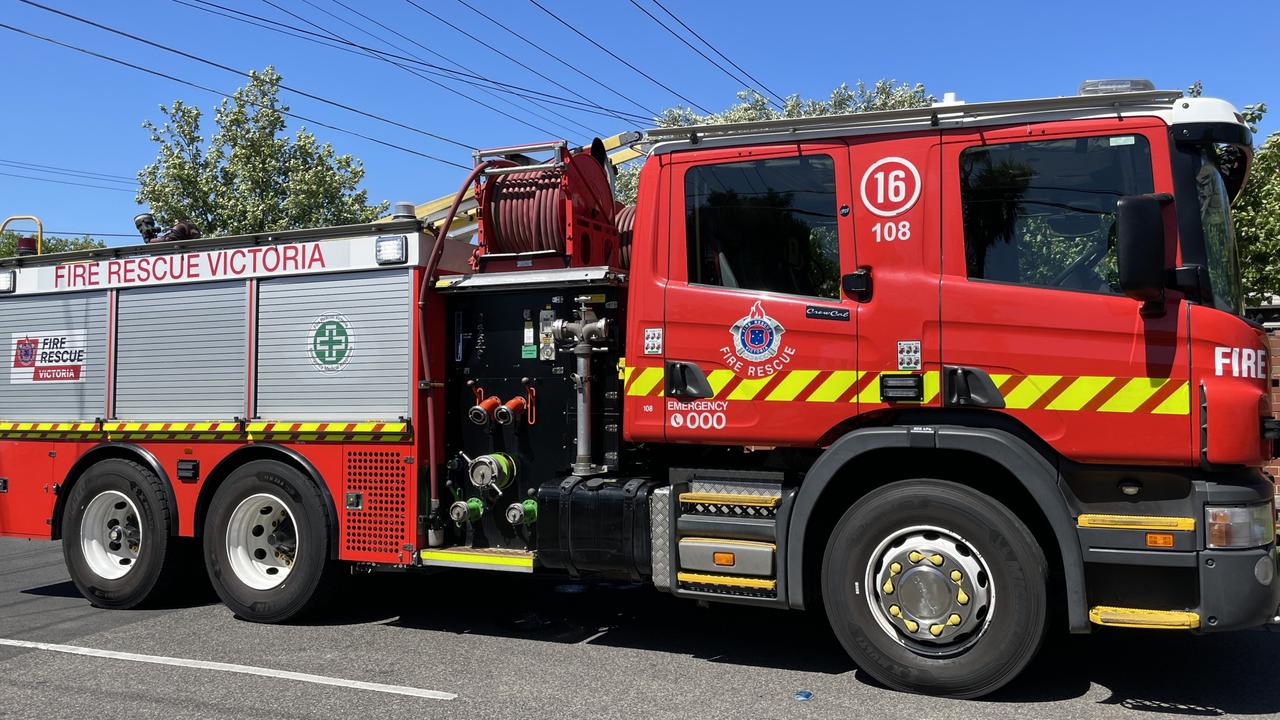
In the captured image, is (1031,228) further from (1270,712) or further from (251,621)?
(251,621)

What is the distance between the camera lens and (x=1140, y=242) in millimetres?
4559

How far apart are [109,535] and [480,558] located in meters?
3.43

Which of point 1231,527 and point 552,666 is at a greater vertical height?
point 1231,527

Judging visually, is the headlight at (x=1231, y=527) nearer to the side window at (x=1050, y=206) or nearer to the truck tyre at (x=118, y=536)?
the side window at (x=1050, y=206)

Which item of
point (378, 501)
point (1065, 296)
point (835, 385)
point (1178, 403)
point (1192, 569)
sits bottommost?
point (1192, 569)

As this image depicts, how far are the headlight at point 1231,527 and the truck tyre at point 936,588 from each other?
754mm

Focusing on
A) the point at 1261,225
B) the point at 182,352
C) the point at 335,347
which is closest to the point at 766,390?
the point at 335,347

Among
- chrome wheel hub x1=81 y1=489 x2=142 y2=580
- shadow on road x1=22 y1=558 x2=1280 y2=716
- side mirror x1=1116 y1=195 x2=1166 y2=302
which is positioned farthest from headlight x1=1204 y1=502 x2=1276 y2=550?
chrome wheel hub x1=81 y1=489 x2=142 y2=580

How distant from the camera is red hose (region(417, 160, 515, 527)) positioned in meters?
6.61

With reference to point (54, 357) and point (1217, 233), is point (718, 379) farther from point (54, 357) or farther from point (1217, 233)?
point (54, 357)

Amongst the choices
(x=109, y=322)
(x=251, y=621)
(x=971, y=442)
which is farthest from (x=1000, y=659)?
(x=109, y=322)

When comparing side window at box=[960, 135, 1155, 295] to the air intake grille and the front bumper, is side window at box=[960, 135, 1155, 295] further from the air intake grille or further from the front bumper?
the air intake grille

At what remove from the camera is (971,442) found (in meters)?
5.03

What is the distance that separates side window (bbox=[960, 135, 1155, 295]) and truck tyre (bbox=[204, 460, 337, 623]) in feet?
15.2
